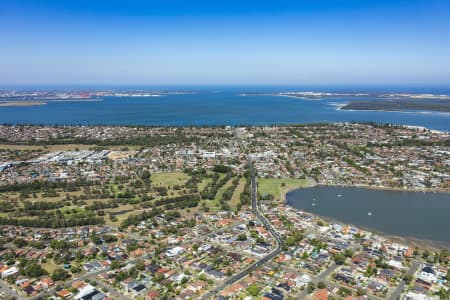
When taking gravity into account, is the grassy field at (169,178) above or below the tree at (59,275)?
above

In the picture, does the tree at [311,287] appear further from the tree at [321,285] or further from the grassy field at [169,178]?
the grassy field at [169,178]

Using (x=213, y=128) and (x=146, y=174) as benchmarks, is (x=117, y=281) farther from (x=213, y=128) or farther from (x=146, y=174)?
(x=213, y=128)

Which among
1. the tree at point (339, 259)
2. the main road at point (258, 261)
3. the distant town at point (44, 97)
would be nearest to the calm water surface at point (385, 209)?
the main road at point (258, 261)

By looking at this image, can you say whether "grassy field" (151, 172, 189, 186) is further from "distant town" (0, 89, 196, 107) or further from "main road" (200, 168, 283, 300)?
"distant town" (0, 89, 196, 107)

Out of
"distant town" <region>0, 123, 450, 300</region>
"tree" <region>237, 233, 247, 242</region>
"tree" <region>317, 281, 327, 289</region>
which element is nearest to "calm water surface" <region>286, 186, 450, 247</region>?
"distant town" <region>0, 123, 450, 300</region>

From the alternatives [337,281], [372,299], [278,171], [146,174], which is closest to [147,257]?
[337,281]

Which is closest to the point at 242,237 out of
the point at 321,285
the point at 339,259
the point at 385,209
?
the point at 339,259
